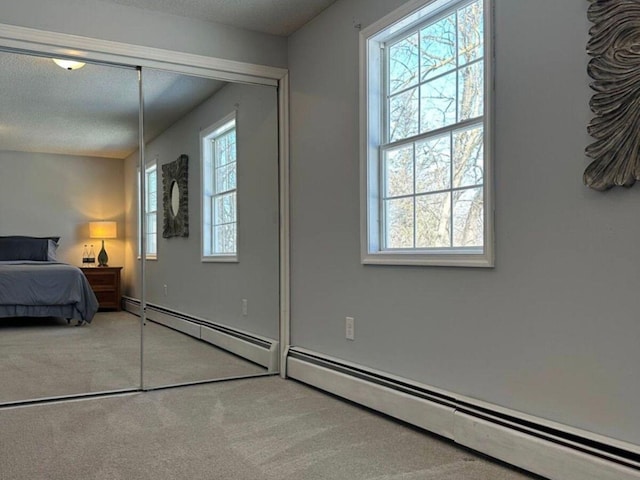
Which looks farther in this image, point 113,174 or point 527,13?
point 113,174

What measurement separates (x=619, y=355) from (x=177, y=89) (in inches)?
113

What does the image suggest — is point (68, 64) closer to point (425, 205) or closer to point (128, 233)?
point (128, 233)

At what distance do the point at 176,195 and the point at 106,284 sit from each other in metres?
0.70

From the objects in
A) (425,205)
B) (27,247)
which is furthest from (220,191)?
(425,205)

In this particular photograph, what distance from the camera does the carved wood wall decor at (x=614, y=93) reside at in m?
1.79

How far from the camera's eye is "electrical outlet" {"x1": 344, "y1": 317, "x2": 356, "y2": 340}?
3197 millimetres

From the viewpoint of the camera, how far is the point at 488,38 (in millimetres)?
2309

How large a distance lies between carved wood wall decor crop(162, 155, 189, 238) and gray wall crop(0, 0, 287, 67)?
0.72 meters

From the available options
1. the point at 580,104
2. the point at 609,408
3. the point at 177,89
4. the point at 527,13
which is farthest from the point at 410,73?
the point at 609,408

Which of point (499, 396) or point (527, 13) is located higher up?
point (527, 13)

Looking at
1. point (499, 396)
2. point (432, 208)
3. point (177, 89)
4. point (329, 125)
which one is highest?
point (177, 89)

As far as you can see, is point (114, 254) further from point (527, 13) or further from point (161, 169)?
point (527, 13)

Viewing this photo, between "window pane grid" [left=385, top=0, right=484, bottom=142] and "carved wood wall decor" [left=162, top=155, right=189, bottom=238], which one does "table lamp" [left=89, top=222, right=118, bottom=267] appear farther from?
"window pane grid" [left=385, top=0, right=484, bottom=142]

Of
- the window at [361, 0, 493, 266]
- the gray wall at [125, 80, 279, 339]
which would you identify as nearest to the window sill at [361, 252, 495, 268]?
the window at [361, 0, 493, 266]
